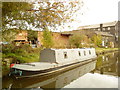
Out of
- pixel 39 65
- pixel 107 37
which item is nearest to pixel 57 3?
pixel 39 65

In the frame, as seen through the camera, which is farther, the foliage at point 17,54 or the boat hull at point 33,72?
the foliage at point 17,54

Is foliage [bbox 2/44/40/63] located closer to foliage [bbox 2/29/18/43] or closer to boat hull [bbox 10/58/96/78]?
foliage [bbox 2/29/18/43]

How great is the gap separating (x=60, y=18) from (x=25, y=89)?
4.38 meters

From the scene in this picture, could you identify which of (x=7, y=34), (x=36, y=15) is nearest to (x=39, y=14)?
(x=36, y=15)

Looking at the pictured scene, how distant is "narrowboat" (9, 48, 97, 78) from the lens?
8000 mm

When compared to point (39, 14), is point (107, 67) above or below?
below

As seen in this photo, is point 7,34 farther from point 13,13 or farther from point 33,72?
point 33,72

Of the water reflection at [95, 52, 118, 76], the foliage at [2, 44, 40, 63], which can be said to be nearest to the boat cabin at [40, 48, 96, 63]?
the foliage at [2, 44, 40, 63]

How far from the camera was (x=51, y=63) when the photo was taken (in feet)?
31.3

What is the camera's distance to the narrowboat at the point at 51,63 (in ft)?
26.2

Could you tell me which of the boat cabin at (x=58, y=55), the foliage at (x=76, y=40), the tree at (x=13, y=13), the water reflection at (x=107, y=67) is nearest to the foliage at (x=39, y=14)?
the tree at (x=13, y=13)

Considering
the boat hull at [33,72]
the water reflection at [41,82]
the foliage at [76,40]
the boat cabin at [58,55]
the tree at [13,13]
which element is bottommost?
the water reflection at [41,82]

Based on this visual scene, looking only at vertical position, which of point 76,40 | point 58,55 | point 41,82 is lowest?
point 41,82

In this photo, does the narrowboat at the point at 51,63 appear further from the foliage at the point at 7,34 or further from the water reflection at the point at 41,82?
the foliage at the point at 7,34
